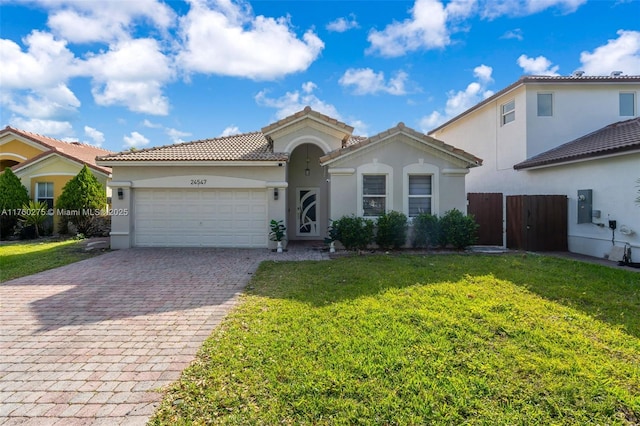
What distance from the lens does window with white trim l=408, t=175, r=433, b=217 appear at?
13.3 metres

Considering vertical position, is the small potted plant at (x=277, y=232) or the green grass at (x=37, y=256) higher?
the small potted plant at (x=277, y=232)

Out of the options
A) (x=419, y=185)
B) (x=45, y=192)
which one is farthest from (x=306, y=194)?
(x=45, y=192)

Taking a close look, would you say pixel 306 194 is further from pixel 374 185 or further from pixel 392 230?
pixel 392 230

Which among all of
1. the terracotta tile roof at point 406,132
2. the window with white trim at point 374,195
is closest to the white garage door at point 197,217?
the terracotta tile roof at point 406,132

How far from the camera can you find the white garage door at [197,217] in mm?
13727

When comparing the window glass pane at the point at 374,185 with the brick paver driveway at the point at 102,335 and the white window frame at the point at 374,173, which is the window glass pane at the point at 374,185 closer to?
the white window frame at the point at 374,173

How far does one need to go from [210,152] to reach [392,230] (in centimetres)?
845

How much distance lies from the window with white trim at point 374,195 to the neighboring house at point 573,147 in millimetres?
5601

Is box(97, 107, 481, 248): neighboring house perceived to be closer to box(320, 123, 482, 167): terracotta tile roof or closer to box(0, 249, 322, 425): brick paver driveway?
box(320, 123, 482, 167): terracotta tile roof

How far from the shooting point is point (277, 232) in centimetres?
1299

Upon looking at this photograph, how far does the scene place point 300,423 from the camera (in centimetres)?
309

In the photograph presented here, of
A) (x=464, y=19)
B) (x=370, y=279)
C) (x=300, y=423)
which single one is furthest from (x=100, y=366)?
(x=464, y=19)

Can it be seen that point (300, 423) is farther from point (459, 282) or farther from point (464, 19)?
point (464, 19)

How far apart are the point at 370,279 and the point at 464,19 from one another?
37.4ft
